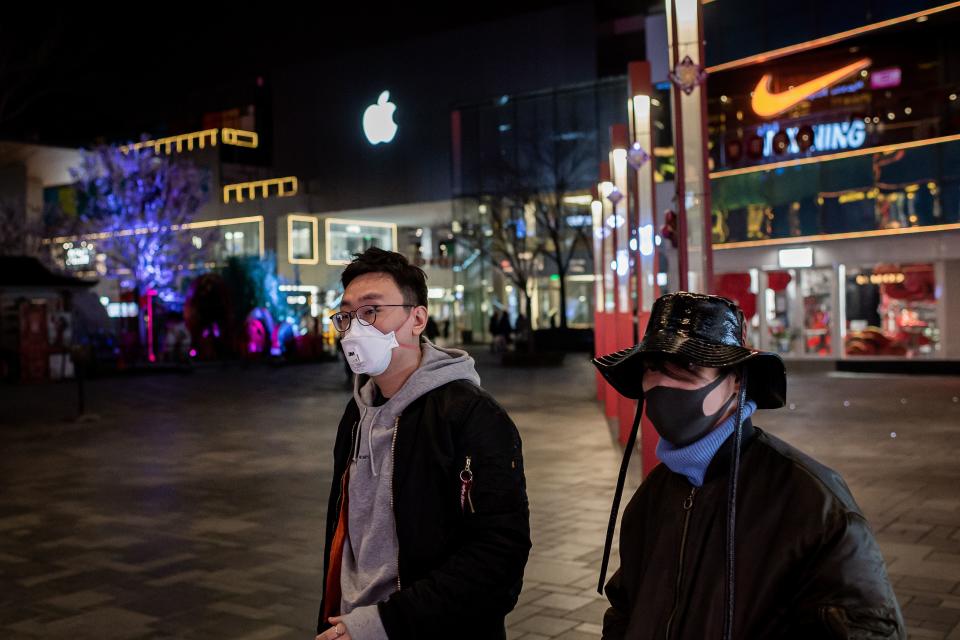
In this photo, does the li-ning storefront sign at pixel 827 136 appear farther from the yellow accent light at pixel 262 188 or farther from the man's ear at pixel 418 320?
the yellow accent light at pixel 262 188

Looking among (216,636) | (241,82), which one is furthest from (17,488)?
(241,82)

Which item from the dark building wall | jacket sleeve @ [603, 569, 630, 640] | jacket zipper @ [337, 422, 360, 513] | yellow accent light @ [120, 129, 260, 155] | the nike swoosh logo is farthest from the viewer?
yellow accent light @ [120, 129, 260, 155]

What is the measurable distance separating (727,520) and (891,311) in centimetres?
2664

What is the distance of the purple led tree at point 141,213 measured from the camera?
152ft

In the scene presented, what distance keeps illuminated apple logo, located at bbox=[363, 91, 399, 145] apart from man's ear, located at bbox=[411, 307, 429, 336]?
183 feet

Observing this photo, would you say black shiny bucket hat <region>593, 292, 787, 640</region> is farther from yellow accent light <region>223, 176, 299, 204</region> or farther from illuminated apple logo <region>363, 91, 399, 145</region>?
yellow accent light <region>223, 176, 299, 204</region>

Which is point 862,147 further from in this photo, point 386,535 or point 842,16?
point 386,535

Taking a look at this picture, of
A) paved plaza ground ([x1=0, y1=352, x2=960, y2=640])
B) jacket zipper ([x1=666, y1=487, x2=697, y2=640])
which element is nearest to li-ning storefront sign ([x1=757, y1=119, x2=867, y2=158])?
paved plaza ground ([x1=0, y1=352, x2=960, y2=640])

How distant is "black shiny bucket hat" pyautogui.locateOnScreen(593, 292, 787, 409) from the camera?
2.24 meters

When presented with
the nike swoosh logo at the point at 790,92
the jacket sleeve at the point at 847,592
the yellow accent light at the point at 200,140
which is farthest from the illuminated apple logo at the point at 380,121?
the jacket sleeve at the point at 847,592

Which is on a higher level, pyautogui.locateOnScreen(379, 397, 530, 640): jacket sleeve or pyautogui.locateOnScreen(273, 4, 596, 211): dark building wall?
pyautogui.locateOnScreen(273, 4, 596, 211): dark building wall

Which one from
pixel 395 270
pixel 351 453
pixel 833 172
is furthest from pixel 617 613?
pixel 833 172

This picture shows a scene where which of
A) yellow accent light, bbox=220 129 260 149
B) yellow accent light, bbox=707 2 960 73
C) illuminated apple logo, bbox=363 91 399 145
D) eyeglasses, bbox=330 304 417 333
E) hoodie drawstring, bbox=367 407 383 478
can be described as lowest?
hoodie drawstring, bbox=367 407 383 478

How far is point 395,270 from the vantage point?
3172 millimetres
